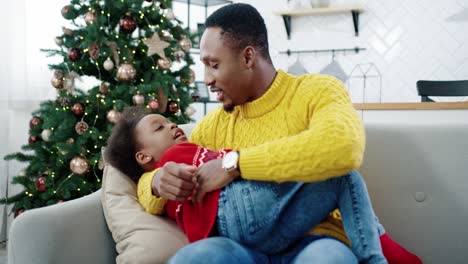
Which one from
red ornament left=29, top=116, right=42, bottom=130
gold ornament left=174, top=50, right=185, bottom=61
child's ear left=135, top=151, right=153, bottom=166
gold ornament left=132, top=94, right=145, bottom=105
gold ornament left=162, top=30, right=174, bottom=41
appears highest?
gold ornament left=162, top=30, right=174, bottom=41

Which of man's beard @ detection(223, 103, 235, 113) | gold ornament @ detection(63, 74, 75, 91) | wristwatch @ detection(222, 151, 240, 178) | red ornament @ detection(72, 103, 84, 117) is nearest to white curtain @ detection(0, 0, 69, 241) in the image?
gold ornament @ detection(63, 74, 75, 91)

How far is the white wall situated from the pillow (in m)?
2.22

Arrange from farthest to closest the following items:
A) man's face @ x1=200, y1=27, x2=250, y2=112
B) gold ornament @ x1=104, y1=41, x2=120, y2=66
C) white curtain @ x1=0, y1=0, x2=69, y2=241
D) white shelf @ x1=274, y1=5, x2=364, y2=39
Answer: white shelf @ x1=274, y1=5, x2=364, y2=39
white curtain @ x1=0, y1=0, x2=69, y2=241
gold ornament @ x1=104, y1=41, x2=120, y2=66
man's face @ x1=200, y1=27, x2=250, y2=112

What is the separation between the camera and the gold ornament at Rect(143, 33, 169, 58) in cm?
304

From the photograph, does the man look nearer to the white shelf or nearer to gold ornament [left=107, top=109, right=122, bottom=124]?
gold ornament [left=107, top=109, right=122, bottom=124]

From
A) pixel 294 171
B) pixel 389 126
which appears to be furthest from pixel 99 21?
pixel 294 171

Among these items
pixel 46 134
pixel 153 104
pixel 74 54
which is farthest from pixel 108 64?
pixel 46 134

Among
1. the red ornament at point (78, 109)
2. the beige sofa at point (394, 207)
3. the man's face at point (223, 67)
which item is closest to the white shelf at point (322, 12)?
the red ornament at point (78, 109)

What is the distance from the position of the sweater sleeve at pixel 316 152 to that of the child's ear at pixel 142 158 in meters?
0.39

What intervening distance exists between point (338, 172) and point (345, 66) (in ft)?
12.8

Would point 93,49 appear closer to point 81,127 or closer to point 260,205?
point 81,127

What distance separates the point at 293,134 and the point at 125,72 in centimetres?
177

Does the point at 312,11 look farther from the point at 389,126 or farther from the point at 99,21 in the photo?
the point at 389,126

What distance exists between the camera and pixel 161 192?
1.35m
